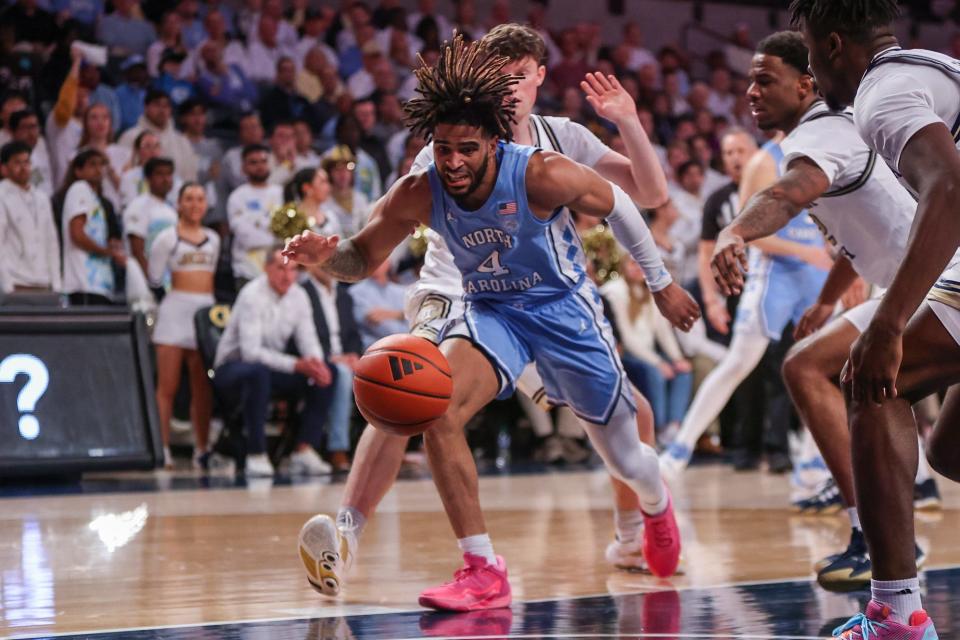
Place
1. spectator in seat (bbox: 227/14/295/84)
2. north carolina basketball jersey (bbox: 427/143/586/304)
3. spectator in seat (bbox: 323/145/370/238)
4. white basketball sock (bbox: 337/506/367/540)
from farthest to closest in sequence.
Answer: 1. spectator in seat (bbox: 227/14/295/84)
2. spectator in seat (bbox: 323/145/370/238)
3. white basketball sock (bbox: 337/506/367/540)
4. north carolina basketball jersey (bbox: 427/143/586/304)

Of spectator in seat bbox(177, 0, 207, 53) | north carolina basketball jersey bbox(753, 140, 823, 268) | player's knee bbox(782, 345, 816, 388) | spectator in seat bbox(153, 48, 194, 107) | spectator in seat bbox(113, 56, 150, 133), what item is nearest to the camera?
player's knee bbox(782, 345, 816, 388)

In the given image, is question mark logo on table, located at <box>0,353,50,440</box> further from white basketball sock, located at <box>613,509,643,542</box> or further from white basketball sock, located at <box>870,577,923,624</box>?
white basketball sock, located at <box>870,577,923,624</box>

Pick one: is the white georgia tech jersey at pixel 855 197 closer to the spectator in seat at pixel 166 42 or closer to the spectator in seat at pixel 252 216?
the spectator in seat at pixel 252 216

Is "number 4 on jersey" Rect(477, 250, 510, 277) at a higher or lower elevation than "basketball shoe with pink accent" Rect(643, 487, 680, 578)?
higher

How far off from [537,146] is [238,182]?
6.20 m

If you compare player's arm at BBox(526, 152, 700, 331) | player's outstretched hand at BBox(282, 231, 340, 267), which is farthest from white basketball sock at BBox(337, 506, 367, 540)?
player's arm at BBox(526, 152, 700, 331)

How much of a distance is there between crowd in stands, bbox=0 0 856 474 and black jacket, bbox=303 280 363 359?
0.01 m

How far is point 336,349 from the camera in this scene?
32.3 feet

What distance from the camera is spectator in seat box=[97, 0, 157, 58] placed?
1207 cm

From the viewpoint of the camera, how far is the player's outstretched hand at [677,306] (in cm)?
462

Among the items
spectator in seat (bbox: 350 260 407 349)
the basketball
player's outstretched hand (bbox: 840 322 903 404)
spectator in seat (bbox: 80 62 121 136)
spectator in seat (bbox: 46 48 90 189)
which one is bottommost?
player's outstretched hand (bbox: 840 322 903 404)

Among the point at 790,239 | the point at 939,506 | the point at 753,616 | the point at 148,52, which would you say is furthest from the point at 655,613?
the point at 148,52

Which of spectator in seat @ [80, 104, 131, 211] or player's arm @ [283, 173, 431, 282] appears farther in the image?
spectator in seat @ [80, 104, 131, 211]

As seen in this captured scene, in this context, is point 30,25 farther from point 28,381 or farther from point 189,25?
point 28,381
